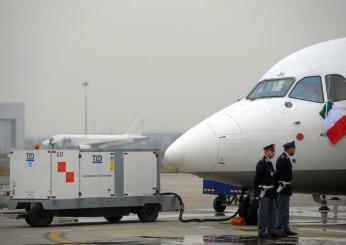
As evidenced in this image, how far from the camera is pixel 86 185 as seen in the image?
24781 millimetres

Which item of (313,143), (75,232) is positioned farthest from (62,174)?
(313,143)

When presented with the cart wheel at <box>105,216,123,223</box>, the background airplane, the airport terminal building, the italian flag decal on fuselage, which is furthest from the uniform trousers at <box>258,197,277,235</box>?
the airport terminal building

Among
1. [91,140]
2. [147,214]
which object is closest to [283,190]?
[147,214]

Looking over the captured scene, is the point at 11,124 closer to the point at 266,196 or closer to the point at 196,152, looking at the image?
the point at 196,152

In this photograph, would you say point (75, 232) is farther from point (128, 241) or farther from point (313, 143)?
point (313, 143)

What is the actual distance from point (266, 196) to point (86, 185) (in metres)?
6.64

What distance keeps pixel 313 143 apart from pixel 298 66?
2169 mm

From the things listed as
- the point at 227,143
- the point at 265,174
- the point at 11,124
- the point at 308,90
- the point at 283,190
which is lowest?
the point at 283,190

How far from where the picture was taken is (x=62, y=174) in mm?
24594

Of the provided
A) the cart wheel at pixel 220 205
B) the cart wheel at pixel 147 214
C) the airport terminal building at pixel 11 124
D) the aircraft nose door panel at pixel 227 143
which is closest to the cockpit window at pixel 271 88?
the aircraft nose door panel at pixel 227 143

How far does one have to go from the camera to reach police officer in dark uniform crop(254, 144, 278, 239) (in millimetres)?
19719

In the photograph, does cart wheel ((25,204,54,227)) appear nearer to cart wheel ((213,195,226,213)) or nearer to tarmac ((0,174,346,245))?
tarmac ((0,174,346,245))

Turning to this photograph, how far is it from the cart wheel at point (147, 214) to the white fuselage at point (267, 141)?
3.99 metres

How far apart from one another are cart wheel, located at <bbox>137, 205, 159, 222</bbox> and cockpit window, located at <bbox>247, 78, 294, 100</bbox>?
4664 millimetres
